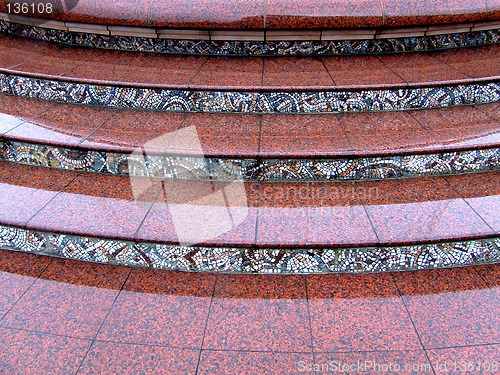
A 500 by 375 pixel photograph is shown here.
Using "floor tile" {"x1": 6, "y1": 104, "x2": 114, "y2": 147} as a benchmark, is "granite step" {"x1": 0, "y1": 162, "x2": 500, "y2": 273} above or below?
below

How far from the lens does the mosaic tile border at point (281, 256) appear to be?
2801mm

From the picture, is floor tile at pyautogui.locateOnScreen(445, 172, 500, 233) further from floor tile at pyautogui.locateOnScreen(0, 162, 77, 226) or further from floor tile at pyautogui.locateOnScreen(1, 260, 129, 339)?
floor tile at pyautogui.locateOnScreen(0, 162, 77, 226)

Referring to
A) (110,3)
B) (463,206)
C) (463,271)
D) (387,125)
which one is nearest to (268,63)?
(387,125)

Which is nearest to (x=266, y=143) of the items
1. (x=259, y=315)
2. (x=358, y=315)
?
(x=259, y=315)

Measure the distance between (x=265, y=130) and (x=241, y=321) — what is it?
1802 mm

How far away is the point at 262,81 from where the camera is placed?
409 centimetres

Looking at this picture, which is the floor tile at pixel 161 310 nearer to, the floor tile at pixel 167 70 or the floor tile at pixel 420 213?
the floor tile at pixel 420 213

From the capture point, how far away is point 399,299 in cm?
265

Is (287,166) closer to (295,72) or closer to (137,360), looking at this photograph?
(295,72)

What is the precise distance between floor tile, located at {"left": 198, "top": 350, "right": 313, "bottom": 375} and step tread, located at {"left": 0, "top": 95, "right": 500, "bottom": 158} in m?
1.55

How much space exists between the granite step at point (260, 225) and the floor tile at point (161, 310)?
13cm

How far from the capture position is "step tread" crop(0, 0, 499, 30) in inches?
172

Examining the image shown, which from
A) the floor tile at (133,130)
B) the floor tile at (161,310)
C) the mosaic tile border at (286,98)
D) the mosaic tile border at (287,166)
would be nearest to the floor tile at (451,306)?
the mosaic tile border at (287,166)

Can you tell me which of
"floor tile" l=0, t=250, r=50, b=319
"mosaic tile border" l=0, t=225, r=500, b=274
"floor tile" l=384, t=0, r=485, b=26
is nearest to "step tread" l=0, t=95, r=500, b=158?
"mosaic tile border" l=0, t=225, r=500, b=274
